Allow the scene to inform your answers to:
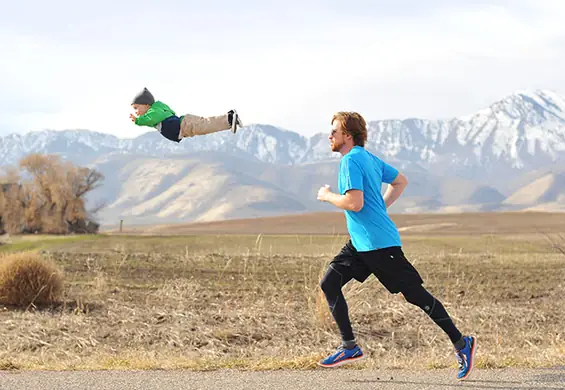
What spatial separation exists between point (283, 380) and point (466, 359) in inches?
58.0

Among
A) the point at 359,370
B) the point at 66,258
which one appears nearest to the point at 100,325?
the point at 359,370

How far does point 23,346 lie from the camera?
10820 mm

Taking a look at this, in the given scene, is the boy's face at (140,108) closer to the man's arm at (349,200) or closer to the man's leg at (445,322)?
the man's arm at (349,200)

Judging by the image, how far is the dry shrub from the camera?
13766 millimetres

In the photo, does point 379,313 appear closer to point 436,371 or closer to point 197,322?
point 197,322

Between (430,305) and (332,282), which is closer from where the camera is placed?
(430,305)

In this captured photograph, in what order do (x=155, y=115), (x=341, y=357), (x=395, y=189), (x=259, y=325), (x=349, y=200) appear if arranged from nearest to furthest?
1. (x=349, y=200)
2. (x=155, y=115)
3. (x=341, y=357)
4. (x=395, y=189)
5. (x=259, y=325)

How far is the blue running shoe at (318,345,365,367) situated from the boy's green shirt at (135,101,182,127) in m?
2.43

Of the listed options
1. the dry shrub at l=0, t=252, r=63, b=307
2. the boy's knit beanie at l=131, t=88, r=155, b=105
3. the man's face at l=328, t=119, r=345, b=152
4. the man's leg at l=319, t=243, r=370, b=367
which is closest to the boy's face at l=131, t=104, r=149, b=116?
the boy's knit beanie at l=131, t=88, r=155, b=105

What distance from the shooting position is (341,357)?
669 cm

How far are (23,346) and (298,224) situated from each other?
113m

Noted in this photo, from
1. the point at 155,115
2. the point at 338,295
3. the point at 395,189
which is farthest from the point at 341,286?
the point at 155,115

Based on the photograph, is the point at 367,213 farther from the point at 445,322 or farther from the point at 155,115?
the point at 155,115

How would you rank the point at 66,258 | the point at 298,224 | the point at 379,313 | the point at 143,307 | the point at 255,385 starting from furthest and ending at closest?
the point at 298,224, the point at 66,258, the point at 143,307, the point at 379,313, the point at 255,385
